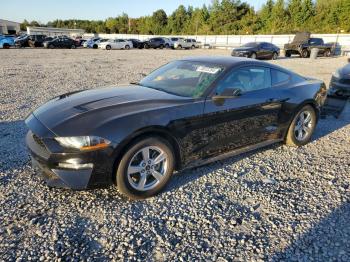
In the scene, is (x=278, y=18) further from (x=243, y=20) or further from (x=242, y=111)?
(x=242, y=111)

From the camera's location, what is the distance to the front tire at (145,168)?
10.5ft

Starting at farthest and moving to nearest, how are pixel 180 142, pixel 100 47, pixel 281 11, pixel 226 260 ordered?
pixel 281 11
pixel 100 47
pixel 180 142
pixel 226 260

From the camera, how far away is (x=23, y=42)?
33250 mm

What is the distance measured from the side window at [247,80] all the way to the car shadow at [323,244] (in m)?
1.91

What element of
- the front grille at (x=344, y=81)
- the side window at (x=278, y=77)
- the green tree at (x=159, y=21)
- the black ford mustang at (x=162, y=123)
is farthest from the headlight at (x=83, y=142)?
the green tree at (x=159, y=21)

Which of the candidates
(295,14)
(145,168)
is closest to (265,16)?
(295,14)

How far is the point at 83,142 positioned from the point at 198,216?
4.59ft

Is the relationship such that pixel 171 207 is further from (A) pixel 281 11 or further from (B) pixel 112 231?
(A) pixel 281 11

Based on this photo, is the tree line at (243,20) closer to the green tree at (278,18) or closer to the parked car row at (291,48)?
the green tree at (278,18)

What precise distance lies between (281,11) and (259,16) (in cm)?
721

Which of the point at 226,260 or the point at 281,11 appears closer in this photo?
the point at 226,260

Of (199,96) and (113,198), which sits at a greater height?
(199,96)

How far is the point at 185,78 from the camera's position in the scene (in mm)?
4242

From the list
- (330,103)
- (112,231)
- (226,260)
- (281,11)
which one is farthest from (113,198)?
(281,11)
